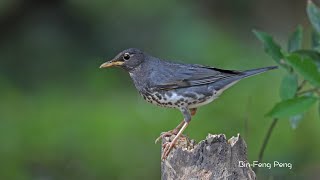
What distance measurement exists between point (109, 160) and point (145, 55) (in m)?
3.62

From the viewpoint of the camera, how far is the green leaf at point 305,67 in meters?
5.15

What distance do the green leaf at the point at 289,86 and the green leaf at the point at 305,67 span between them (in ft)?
1.79

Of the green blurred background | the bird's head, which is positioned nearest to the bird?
the bird's head

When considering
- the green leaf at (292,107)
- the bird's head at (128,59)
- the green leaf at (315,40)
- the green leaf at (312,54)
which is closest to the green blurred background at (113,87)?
the bird's head at (128,59)

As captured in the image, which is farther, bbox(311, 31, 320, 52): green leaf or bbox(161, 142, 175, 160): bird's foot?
bbox(311, 31, 320, 52): green leaf

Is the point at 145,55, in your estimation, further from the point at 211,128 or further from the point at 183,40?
the point at 183,40

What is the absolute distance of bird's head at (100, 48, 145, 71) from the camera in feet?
19.5

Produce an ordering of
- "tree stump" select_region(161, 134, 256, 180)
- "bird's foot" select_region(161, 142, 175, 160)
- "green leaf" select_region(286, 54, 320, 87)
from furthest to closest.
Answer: "bird's foot" select_region(161, 142, 175, 160) < "green leaf" select_region(286, 54, 320, 87) < "tree stump" select_region(161, 134, 256, 180)

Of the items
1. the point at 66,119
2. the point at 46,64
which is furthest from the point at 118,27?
the point at 66,119

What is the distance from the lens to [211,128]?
956cm

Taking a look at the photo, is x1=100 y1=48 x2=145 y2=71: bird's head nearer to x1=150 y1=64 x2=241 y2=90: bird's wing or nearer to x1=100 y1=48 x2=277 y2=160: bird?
x1=100 y1=48 x2=277 y2=160: bird

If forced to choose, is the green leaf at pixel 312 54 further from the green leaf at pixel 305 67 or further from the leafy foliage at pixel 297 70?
the green leaf at pixel 305 67

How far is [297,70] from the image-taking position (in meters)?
5.18

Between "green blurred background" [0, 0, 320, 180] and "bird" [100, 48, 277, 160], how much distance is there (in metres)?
2.67
